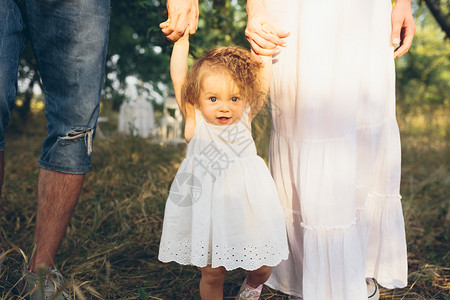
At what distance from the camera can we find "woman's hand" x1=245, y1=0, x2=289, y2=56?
51.2 inches

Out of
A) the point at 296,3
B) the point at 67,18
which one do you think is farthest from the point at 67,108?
the point at 296,3

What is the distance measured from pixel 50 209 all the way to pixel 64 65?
552 millimetres

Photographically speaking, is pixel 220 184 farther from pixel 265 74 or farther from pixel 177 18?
pixel 177 18

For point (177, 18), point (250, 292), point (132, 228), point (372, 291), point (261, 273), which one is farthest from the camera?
point (132, 228)

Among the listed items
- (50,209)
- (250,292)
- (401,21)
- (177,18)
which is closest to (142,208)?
(50,209)

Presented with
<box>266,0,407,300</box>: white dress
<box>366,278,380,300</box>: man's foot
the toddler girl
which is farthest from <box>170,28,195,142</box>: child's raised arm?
<box>366,278,380,300</box>: man's foot

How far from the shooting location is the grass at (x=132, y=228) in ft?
5.86

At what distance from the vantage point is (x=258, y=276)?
1.45 metres

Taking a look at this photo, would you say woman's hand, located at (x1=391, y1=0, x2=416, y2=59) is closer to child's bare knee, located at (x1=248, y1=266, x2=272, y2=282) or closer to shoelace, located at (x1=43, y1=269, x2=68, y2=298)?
child's bare knee, located at (x1=248, y1=266, x2=272, y2=282)

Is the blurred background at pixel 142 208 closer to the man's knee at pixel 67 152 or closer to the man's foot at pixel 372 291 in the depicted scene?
the man's foot at pixel 372 291

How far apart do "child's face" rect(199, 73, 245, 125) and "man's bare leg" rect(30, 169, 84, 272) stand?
Result: 0.61 metres

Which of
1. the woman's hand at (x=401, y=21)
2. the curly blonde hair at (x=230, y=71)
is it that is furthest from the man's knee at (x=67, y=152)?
the woman's hand at (x=401, y=21)

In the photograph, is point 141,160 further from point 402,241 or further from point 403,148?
point 403,148

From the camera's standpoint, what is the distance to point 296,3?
53.9 inches
